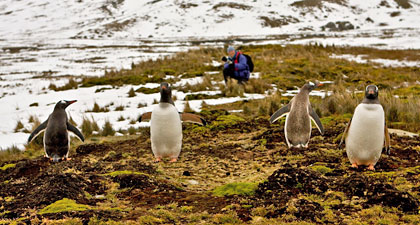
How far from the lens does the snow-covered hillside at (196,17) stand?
7731cm

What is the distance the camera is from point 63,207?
3.32 m

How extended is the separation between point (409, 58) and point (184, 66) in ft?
46.1

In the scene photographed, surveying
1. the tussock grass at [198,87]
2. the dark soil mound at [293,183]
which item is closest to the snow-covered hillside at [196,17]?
the tussock grass at [198,87]

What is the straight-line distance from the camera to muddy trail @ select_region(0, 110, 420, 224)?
321 cm

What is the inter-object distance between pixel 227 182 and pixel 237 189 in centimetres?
74

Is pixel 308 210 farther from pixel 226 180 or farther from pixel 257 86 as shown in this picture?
pixel 257 86

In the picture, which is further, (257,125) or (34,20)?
(34,20)

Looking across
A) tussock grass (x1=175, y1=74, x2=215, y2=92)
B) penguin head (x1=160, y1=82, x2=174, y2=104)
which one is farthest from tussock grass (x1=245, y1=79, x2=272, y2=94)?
penguin head (x1=160, y1=82, x2=174, y2=104)

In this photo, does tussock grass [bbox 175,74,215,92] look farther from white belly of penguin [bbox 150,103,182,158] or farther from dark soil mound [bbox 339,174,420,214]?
dark soil mound [bbox 339,174,420,214]

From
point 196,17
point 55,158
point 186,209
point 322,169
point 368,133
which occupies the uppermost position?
point 196,17

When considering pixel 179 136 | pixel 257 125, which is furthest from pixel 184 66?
pixel 179 136

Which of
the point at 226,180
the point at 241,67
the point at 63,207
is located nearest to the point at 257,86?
the point at 241,67

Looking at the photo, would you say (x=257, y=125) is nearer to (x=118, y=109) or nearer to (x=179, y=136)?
(x=179, y=136)

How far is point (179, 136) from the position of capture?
5.97 metres
